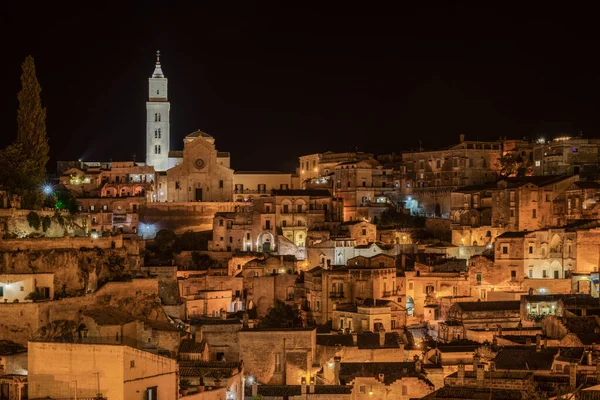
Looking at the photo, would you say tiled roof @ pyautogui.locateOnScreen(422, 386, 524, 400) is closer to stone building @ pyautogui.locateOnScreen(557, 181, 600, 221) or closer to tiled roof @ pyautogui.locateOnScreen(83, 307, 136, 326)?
tiled roof @ pyautogui.locateOnScreen(83, 307, 136, 326)

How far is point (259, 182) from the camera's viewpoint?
79.4m

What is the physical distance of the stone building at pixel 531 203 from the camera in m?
56.8

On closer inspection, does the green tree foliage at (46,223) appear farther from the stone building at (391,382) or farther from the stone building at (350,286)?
the stone building at (391,382)

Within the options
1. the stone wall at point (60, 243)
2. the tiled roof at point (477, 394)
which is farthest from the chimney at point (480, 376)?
the stone wall at point (60, 243)

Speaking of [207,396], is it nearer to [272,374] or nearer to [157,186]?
[272,374]

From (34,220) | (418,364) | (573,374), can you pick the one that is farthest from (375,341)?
(34,220)

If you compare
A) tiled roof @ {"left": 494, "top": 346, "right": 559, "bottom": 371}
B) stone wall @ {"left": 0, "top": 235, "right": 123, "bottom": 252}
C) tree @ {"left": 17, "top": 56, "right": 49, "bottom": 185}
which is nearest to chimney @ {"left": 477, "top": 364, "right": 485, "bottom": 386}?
tiled roof @ {"left": 494, "top": 346, "right": 559, "bottom": 371}

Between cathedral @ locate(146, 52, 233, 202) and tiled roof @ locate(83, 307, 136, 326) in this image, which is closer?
tiled roof @ locate(83, 307, 136, 326)

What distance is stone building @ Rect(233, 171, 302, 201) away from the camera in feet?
254

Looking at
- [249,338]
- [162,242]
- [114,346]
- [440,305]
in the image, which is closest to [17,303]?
[249,338]

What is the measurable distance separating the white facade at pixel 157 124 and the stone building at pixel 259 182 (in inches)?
269

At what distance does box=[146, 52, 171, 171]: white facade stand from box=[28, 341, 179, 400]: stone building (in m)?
55.9

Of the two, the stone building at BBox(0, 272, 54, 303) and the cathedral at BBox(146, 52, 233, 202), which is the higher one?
the cathedral at BBox(146, 52, 233, 202)

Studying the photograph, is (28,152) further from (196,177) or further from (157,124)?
(157,124)
